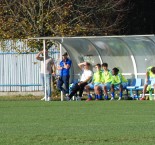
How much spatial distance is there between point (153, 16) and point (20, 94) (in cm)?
1224

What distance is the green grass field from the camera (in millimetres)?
12953

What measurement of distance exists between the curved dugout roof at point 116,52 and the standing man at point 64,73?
776 millimetres

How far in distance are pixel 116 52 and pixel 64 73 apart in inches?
101

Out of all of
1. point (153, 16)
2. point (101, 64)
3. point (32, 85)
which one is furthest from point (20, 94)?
point (153, 16)

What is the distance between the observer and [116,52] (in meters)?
30.8

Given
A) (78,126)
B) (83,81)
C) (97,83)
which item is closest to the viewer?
(78,126)

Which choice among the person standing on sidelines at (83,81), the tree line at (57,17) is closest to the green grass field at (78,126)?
the person standing on sidelines at (83,81)

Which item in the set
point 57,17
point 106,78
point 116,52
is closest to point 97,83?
point 106,78

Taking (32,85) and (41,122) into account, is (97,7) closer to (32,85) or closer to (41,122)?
(32,85)

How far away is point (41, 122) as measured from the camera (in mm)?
16859

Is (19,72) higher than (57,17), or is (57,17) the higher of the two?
(57,17)

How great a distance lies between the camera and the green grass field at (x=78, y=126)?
1295 cm

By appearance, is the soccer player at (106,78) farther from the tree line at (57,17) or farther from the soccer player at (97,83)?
the tree line at (57,17)

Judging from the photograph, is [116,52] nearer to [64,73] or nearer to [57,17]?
[64,73]
